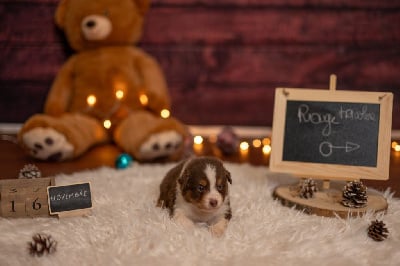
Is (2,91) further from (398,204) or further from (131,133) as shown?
(398,204)

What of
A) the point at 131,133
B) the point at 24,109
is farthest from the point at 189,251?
the point at 24,109

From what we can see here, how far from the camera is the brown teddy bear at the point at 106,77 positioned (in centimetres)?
208

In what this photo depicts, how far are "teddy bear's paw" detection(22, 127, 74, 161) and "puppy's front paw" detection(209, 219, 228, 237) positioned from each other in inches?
35.9

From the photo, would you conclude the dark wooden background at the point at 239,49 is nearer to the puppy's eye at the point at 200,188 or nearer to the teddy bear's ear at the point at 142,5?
the teddy bear's ear at the point at 142,5

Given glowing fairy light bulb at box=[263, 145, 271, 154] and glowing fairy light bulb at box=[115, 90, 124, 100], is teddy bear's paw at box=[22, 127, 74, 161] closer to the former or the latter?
glowing fairy light bulb at box=[115, 90, 124, 100]

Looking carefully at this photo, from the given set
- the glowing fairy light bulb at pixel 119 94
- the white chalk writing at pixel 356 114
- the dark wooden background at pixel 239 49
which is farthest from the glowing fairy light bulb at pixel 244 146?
the white chalk writing at pixel 356 114

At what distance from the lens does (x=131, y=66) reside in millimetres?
2223

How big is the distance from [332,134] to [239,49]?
3.90ft

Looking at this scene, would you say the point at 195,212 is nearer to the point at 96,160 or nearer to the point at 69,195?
the point at 69,195

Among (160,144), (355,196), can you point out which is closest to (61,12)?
(160,144)

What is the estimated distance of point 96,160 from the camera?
1943 millimetres

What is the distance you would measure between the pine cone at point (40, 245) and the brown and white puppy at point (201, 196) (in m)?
0.31

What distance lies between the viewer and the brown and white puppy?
110cm

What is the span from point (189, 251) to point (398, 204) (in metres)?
0.70
